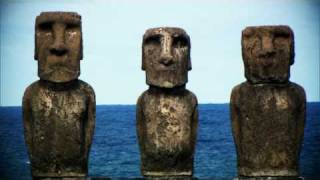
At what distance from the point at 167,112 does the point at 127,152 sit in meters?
25.1

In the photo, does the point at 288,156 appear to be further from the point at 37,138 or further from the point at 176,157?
the point at 37,138

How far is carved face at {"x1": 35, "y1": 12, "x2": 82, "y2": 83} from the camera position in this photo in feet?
35.4

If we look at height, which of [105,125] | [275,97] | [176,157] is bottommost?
[105,125]

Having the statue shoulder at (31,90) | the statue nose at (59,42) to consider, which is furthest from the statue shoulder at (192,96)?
the statue shoulder at (31,90)

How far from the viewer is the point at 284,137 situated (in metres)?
10.9

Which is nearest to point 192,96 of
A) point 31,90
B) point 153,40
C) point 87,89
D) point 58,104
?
point 153,40

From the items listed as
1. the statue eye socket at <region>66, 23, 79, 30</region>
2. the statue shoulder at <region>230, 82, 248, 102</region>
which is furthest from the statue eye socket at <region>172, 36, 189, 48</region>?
the statue eye socket at <region>66, 23, 79, 30</region>

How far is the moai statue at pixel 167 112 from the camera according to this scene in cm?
1087

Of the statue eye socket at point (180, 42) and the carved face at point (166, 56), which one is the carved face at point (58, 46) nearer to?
the carved face at point (166, 56)

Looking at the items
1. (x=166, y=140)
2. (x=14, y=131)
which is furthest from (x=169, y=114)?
(x=14, y=131)

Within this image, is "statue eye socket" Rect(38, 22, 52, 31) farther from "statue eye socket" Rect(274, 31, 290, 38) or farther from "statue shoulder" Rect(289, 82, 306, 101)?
"statue shoulder" Rect(289, 82, 306, 101)

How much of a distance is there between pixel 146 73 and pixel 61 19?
4.09ft

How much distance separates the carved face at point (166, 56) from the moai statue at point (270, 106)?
0.77 metres

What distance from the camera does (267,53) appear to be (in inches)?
427
